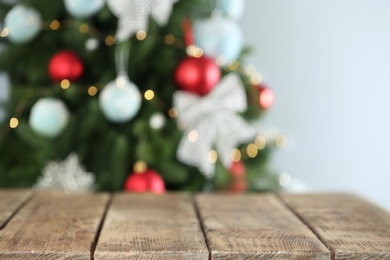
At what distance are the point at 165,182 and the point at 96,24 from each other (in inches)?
20.8

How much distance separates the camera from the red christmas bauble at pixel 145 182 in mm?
1805

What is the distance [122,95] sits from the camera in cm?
179

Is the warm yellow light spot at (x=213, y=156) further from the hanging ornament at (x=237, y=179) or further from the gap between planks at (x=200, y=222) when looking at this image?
the gap between planks at (x=200, y=222)

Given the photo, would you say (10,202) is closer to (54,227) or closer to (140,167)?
(54,227)

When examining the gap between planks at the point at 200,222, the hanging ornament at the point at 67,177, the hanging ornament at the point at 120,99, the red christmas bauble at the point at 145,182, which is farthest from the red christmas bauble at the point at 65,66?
the gap between planks at the point at 200,222

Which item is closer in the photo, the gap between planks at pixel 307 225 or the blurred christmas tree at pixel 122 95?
the gap between planks at pixel 307 225

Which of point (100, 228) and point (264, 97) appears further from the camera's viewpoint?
point (264, 97)

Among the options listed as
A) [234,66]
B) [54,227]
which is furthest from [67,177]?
[54,227]

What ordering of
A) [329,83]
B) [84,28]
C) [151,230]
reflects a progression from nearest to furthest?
[151,230] < [84,28] < [329,83]

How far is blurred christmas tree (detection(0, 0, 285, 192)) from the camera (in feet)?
6.10

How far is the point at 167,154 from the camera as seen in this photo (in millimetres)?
1879

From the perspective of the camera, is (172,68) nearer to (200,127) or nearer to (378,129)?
(200,127)

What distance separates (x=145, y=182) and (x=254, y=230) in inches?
29.6

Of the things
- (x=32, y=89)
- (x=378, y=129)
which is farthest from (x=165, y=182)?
(x=378, y=129)
